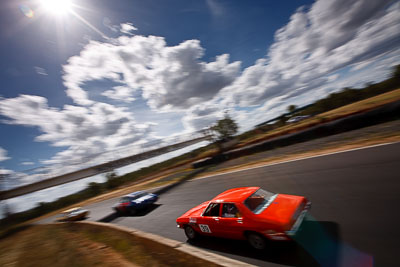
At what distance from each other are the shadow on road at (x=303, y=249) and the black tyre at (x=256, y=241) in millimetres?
110

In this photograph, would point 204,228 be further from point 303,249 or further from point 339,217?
point 339,217

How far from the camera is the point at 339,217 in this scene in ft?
15.2

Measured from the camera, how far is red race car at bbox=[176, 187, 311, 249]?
153 inches

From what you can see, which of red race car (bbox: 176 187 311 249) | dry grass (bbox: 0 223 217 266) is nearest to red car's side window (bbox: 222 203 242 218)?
red race car (bbox: 176 187 311 249)

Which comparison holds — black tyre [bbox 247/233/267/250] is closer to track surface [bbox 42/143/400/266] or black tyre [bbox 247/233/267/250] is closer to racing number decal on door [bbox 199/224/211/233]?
track surface [bbox 42/143/400/266]

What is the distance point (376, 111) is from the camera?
1299 centimetres

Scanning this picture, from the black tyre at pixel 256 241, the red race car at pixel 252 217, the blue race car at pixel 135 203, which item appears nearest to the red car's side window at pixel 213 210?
the red race car at pixel 252 217

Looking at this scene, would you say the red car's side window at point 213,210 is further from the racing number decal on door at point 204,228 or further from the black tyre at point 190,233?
the black tyre at point 190,233

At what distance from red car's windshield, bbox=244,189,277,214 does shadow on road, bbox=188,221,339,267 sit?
28.8 inches

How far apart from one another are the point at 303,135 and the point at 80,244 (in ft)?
53.2

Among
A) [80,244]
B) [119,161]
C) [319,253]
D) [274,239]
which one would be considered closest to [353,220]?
[319,253]

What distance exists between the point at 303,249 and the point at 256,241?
37.2 inches

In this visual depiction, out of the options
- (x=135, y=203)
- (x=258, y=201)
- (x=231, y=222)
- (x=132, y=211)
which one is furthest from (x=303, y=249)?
(x=132, y=211)

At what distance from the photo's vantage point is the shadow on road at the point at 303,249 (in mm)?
3553
